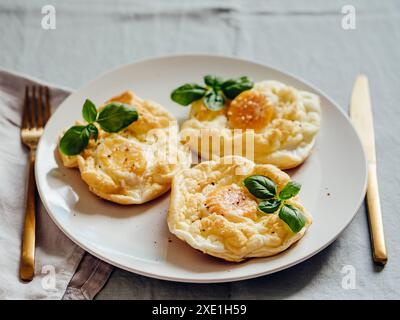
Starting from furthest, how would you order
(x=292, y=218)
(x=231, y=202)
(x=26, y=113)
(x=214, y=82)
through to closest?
(x=26, y=113), (x=214, y=82), (x=231, y=202), (x=292, y=218)

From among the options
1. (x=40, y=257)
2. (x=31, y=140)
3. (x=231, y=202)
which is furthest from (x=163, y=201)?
(x=31, y=140)

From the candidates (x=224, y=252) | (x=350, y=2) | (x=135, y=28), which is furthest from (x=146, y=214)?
(x=350, y=2)

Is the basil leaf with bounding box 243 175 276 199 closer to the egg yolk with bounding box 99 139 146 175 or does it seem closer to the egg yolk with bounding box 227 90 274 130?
the egg yolk with bounding box 227 90 274 130

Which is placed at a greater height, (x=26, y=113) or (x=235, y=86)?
(x=235, y=86)

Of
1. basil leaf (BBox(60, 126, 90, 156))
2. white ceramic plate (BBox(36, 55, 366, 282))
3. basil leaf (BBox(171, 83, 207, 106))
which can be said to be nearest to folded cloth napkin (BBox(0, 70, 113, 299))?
white ceramic plate (BBox(36, 55, 366, 282))

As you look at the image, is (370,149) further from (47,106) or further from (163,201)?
(47,106)
